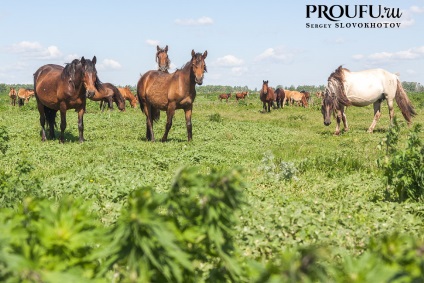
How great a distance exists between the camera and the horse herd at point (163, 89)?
14805mm

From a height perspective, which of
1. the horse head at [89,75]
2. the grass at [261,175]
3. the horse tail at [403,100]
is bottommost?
the grass at [261,175]

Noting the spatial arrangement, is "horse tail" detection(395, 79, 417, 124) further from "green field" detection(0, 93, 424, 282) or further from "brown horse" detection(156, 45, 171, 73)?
"brown horse" detection(156, 45, 171, 73)

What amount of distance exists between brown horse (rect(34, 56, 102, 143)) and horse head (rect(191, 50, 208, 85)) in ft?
9.67

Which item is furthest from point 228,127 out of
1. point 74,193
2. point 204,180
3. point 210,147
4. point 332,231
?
point 204,180

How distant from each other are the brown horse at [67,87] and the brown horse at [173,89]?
7.11 feet

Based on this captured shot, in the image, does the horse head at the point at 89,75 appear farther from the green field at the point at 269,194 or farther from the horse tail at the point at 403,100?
the horse tail at the point at 403,100

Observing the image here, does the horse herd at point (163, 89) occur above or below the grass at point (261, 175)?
above

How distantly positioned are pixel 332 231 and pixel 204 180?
3343 mm

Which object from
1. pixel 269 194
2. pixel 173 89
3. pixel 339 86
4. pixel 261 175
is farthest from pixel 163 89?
pixel 269 194

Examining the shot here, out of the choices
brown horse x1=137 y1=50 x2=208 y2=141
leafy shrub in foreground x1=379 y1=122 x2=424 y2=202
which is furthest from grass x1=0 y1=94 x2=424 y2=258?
brown horse x1=137 y1=50 x2=208 y2=141

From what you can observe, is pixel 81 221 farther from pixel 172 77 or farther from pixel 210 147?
pixel 172 77

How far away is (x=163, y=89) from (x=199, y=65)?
68.2 inches

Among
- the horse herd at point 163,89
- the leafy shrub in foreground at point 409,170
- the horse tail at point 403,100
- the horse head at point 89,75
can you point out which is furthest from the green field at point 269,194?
the horse tail at point 403,100

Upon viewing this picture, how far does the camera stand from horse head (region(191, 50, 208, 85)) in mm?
14812
